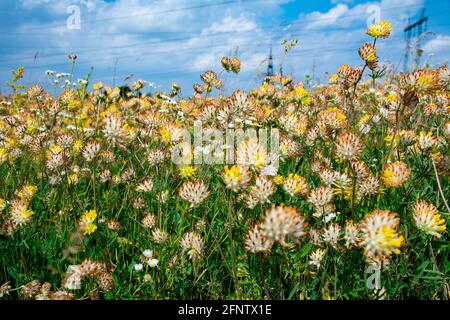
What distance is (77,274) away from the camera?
4.36ft

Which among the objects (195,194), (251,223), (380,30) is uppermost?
(380,30)

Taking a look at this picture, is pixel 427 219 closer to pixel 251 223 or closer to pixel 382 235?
pixel 382 235

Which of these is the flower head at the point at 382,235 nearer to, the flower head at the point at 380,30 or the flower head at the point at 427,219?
the flower head at the point at 427,219

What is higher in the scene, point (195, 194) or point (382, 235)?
point (195, 194)

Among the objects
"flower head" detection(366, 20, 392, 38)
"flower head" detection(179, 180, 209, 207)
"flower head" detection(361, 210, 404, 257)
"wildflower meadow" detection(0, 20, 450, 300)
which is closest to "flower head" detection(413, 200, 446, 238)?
"wildflower meadow" detection(0, 20, 450, 300)

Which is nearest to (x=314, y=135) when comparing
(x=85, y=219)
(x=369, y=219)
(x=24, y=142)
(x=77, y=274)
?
(x=369, y=219)

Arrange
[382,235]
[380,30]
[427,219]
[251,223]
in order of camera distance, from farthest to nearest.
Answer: [380,30]
[251,223]
[427,219]
[382,235]

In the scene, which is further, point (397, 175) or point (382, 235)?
point (397, 175)

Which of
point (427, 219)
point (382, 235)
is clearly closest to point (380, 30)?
point (427, 219)

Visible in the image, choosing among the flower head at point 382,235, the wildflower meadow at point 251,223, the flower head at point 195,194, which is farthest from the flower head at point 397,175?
the flower head at point 195,194

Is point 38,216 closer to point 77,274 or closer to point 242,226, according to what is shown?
point 77,274

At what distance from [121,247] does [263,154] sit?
990 mm

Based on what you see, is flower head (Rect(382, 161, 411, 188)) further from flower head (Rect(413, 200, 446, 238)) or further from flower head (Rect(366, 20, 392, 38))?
flower head (Rect(366, 20, 392, 38))
